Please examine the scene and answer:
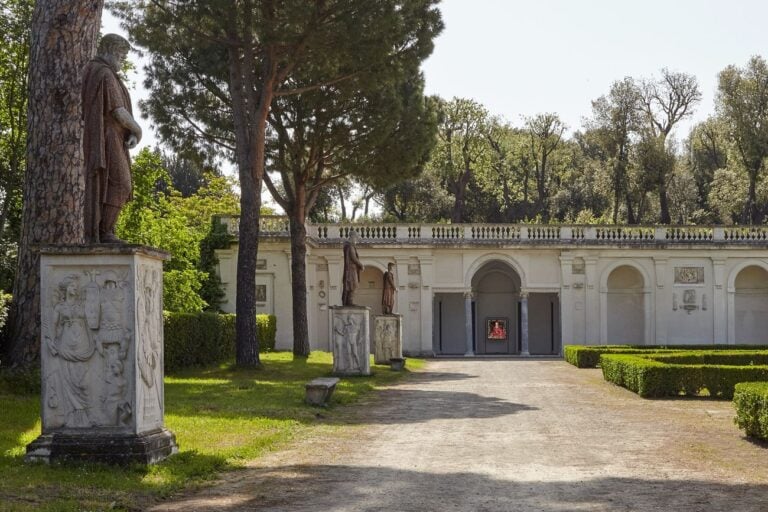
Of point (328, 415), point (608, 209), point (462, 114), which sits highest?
point (462, 114)

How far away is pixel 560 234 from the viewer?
40906 millimetres

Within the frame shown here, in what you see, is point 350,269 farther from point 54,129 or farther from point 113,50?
point 113,50

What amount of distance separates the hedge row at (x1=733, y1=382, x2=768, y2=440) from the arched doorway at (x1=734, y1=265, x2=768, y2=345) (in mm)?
31453

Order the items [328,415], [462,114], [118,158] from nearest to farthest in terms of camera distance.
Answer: [118,158] < [328,415] < [462,114]

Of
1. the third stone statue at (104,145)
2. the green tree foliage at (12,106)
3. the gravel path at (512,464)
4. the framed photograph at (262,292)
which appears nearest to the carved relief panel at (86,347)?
the third stone statue at (104,145)

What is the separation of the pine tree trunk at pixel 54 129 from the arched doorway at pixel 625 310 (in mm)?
32578

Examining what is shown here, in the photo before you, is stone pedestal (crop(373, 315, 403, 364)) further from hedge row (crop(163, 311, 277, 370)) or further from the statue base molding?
the statue base molding

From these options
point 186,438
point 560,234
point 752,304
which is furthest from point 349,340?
point 752,304

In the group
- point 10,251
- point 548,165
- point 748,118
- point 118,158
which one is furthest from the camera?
point 548,165

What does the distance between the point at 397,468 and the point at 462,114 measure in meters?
44.4

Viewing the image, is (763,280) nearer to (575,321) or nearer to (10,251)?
(575,321)

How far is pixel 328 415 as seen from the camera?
46.9 ft

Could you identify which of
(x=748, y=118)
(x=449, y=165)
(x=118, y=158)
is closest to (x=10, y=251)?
(x=118, y=158)

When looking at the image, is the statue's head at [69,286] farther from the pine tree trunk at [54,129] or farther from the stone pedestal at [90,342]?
the pine tree trunk at [54,129]
